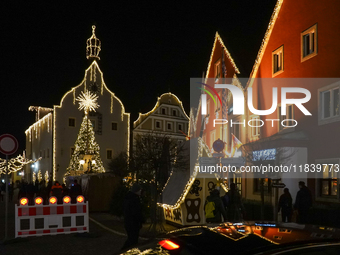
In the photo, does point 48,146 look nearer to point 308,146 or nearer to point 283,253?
point 308,146

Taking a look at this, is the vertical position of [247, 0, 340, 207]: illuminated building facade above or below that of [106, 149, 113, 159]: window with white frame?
above

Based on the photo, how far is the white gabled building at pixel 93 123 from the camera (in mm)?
46625

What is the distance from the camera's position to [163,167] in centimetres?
1389

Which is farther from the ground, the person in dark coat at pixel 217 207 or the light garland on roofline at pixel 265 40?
the light garland on roofline at pixel 265 40

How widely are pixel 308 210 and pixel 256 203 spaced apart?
4.88 m

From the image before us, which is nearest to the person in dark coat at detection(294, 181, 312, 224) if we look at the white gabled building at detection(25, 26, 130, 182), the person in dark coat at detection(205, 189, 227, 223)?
the person in dark coat at detection(205, 189, 227, 223)

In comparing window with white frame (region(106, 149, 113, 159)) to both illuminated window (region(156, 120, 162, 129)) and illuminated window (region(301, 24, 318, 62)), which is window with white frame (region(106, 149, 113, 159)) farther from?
illuminated window (region(301, 24, 318, 62))

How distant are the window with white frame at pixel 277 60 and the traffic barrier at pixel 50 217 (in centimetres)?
1200

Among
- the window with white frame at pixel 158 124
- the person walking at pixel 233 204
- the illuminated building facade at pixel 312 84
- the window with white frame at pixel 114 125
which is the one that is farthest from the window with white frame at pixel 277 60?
the window with white frame at pixel 114 125

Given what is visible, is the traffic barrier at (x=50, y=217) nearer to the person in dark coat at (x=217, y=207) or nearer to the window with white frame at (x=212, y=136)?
the person in dark coat at (x=217, y=207)

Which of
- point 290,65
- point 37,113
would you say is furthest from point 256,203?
point 37,113

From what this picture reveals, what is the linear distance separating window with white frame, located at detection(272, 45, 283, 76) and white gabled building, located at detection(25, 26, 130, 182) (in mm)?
29432

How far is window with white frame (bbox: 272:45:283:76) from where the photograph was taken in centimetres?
2062

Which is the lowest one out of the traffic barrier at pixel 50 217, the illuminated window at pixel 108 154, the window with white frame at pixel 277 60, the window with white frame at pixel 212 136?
the traffic barrier at pixel 50 217
